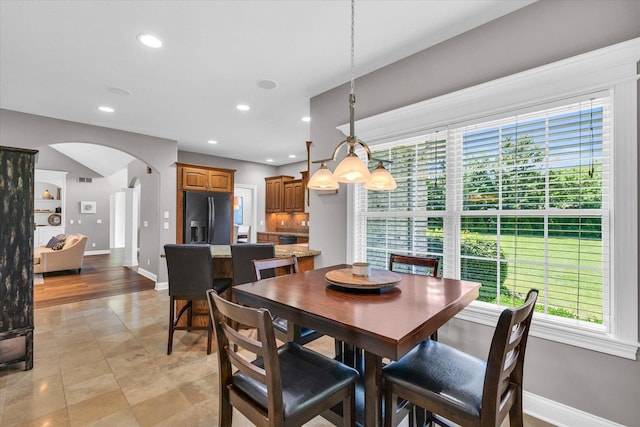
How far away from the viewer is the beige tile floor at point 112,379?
6.26ft

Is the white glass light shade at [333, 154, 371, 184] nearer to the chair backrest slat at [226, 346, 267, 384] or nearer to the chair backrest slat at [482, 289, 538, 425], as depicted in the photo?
the chair backrest slat at [482, 289, 538, 425]

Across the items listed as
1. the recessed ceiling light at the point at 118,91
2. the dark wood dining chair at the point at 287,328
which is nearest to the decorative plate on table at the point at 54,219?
the recessed ceiling light at the point at 118,91

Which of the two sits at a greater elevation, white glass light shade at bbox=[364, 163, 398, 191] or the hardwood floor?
white glass light shade at bbox=[364, 163, 398, 191]

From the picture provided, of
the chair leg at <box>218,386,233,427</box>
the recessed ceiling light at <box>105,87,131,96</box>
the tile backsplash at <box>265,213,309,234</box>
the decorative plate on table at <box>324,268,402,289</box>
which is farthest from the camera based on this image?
the tile backsplash at <box>265,213,309,234</box>

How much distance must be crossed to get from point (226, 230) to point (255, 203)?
6.41 ft

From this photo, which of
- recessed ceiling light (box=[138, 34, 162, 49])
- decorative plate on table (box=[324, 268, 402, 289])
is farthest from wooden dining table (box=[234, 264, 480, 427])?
recessed ceiling light (box=[138, 34, 162, 49])

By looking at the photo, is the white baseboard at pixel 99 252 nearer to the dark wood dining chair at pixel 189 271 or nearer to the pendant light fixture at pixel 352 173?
the dark wood dining chair at pixel 189 271

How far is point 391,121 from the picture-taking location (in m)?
2.69

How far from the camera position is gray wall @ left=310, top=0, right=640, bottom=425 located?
1.67 m

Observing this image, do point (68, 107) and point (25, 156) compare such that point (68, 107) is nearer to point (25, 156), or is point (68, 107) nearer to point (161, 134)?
point (161, 134)

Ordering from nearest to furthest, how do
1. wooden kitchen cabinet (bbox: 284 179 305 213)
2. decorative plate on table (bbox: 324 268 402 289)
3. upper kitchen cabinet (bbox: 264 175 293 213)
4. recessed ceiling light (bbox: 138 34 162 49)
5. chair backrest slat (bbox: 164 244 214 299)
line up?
decorative plate on table (bbox: 324 268 402 289)
recessed ceiling light (bbox: 138 34 162 49)
chair backrest slat (bbox: 164 244 214 299)
wooden kitchen cabinet (bbox: 284 179 305 213)
upper kitchen cabinet (bbox: 264 175 293 213)

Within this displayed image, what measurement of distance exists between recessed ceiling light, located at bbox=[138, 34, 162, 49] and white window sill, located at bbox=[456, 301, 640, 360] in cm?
340

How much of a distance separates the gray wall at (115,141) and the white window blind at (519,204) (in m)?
4.39

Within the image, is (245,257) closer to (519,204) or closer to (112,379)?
(112,379)
